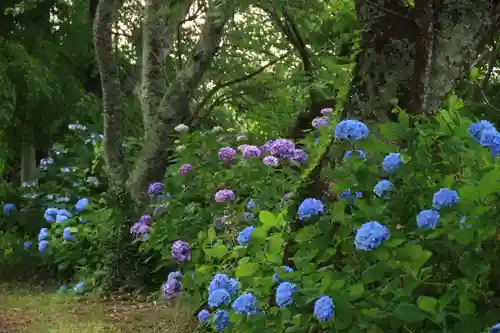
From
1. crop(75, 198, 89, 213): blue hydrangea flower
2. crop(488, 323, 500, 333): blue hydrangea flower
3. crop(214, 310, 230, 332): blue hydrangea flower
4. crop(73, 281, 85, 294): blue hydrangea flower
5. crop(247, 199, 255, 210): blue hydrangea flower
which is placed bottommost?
crop(488, 323, 500, 333): blue hydrangea flower

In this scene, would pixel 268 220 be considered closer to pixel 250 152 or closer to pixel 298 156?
pixel 298 156

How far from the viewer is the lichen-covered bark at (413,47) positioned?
2.81 m

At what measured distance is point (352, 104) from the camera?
9.26 feet

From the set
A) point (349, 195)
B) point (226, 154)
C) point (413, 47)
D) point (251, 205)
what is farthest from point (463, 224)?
point (226, 154)

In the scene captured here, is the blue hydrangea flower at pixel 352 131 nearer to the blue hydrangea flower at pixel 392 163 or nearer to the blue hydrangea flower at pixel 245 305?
the blue hydrangea flower at pixel 392 163

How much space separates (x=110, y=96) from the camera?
241 inches

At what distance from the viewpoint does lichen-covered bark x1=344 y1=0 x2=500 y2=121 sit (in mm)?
2811

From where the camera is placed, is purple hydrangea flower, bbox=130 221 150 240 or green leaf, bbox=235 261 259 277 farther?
purple hydrangea flower, bbox=130 221 150 240

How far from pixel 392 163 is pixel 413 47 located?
70 centimetres

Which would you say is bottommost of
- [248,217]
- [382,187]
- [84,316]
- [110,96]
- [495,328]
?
[495,328]

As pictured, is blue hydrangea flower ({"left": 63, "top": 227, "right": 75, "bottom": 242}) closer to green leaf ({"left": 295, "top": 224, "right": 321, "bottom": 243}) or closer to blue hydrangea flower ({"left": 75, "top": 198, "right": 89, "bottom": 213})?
blue hydrangea flower ({"left": 75, "top": 198, "right": 89, "bottom": 213})

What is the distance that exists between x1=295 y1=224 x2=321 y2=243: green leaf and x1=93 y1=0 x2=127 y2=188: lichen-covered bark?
146 inches

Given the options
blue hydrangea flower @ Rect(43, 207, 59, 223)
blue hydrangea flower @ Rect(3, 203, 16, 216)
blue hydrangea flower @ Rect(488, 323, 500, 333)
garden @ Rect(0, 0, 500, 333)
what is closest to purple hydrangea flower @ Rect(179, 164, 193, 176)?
garden @ Rect(0, 0, 500, 333)

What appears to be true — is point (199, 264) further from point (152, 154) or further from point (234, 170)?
point (152, 154)
